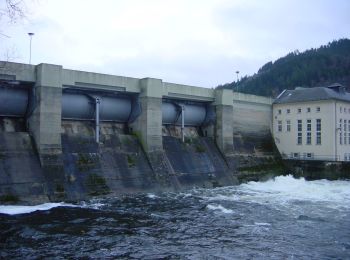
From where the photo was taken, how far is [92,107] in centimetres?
2441

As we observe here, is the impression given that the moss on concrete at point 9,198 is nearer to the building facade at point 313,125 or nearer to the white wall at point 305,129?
the building facade at point 313,125

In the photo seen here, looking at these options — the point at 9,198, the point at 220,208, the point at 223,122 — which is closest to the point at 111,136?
the point at 9,198

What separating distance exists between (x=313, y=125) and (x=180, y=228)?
2258cm

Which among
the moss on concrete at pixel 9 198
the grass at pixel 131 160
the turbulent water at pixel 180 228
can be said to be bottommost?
the turbulent water at pixel 180 228

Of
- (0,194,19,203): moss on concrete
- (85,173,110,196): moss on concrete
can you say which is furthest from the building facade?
(0,194,19,203): moss on concrete

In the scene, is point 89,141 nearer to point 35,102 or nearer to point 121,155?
point 121,155

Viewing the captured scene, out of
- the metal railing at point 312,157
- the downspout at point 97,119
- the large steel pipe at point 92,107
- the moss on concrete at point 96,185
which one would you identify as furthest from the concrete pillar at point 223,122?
the moss on concrete at point 96,185

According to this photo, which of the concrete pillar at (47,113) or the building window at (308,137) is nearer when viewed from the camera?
the concrete pillar at (47,113)

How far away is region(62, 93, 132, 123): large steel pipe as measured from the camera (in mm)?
23531

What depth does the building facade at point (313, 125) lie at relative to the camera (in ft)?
110

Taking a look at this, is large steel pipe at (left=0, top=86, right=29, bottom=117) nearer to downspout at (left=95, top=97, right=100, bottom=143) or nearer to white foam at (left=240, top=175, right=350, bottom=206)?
downspout at (left=95, top=97, right=100, bottom=143)

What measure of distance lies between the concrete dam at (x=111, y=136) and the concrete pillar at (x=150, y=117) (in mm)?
60

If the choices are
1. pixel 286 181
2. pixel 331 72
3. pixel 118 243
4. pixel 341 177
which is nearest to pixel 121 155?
pixel 118 243

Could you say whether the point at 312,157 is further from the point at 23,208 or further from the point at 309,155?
the point at 23,208
